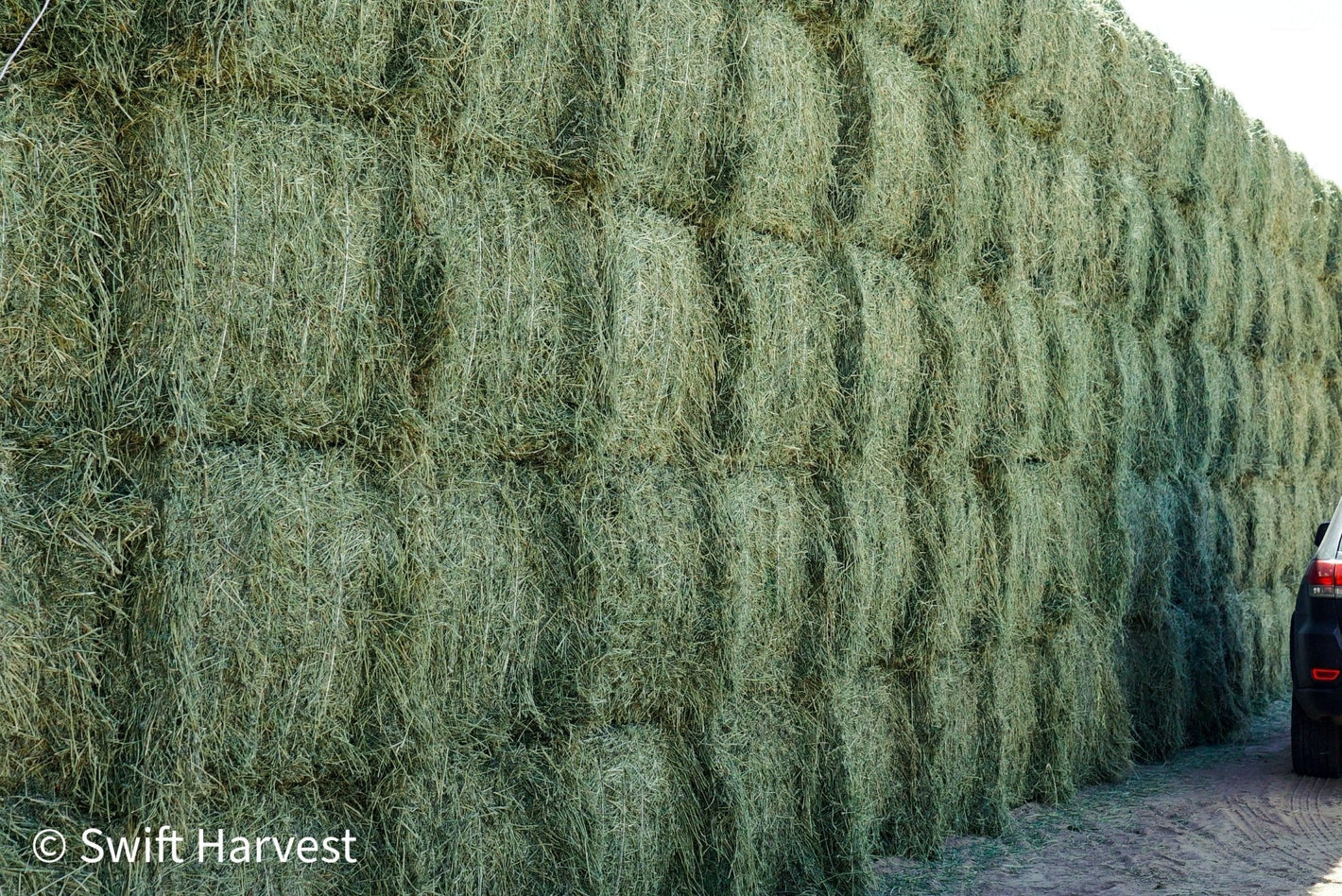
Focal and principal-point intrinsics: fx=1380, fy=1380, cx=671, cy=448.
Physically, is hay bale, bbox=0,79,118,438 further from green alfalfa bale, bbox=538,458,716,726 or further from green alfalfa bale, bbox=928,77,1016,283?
green alfalfa bale, bbox=928,77,1016,283

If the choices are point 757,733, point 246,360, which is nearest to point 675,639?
point 757,733

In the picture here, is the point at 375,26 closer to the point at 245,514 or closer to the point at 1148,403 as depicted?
the point at 245,514

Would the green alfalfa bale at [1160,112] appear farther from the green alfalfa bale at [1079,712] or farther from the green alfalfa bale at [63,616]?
the green alfalfa bale at [63,616]

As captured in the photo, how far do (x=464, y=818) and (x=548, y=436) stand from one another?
1227 mm

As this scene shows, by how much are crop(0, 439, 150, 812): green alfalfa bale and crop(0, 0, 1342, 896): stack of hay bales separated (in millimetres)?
12

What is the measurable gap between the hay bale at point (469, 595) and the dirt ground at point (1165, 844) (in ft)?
6.94

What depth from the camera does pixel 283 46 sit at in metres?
3.79

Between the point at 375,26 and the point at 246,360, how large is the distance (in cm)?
106

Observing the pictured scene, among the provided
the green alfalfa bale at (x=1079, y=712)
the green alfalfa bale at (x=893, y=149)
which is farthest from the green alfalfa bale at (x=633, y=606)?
the green alfalfa bale at (x=1079, y=712)

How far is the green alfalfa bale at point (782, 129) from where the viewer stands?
529 cm

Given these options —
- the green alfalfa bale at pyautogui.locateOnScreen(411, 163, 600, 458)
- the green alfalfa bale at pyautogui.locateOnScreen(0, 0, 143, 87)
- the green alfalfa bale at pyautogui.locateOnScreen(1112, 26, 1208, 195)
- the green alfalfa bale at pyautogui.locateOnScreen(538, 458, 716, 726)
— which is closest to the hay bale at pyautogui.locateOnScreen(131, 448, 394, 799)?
the green alfalfa bale at pyautogui.locateOnScreen(411, 163, 600, 458)

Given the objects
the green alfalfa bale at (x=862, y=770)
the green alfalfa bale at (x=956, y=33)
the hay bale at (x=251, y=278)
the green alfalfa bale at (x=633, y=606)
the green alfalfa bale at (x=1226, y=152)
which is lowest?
the green alfalfa bale at (x=862, y=770)

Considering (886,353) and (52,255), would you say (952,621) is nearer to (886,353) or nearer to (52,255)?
(886,353)

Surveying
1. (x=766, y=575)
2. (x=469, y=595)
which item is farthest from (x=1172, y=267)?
(x=469, y=595)
